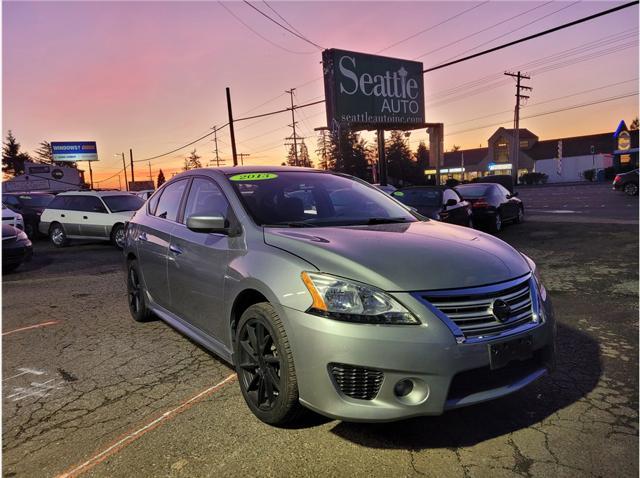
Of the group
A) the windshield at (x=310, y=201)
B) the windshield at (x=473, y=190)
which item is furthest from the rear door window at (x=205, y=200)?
the windshield at (x=473, y=190)

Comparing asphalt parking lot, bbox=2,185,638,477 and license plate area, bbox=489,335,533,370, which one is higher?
license plate area, bbox=489,335,533,370

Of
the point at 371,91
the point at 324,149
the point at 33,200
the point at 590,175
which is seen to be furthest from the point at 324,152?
the point at 33,200

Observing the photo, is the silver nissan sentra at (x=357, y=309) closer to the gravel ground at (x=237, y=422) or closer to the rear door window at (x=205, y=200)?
the rear door window at (x=205, y=200)

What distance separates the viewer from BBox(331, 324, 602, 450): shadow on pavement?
2.55 meters

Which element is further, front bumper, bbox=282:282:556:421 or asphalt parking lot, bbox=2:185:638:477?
asphalt parking lot, bbox=2:185:638:477

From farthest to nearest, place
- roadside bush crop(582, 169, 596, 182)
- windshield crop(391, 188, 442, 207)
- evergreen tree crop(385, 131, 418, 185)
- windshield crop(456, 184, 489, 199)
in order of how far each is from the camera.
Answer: evergreen tree crop(385, 131, 418, 185) < roadside bush crop(582, 169, 596, 182) < windshield crop(456, 184, 489, 199) < windshield crop(391, 188, 442, 207)

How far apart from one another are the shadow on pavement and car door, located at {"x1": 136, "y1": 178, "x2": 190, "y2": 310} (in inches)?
86.6

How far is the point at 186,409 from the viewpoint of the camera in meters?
2.99

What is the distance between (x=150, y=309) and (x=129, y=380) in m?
1.19

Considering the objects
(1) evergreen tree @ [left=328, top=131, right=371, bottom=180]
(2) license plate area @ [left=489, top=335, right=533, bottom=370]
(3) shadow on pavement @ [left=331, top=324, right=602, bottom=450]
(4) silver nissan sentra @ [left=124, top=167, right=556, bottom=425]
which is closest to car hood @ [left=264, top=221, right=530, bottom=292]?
(4) silver nissan sentra @ [left=124, top=167, right=556, bottom=425]

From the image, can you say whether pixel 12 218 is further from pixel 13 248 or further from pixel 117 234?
pixel 13 248

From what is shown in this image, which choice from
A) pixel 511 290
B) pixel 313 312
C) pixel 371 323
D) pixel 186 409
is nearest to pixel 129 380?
pixel 186 409

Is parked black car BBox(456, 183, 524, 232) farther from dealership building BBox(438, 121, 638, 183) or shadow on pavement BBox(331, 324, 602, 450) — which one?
dealership building BBox(438, 121, 638, 183)

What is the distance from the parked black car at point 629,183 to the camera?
23380 millimetres
